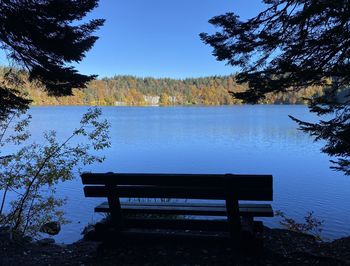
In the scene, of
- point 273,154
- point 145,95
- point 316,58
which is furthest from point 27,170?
point 145,95

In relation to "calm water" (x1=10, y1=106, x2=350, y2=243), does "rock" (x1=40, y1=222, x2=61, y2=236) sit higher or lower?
higher

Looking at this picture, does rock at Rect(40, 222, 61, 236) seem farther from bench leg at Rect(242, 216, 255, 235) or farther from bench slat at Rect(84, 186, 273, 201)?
bench leg at Rect(242, 216, 255, 235)

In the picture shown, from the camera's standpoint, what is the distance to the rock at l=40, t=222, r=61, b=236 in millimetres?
9555

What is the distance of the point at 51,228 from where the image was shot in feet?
32.2

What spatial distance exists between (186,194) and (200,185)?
0.20 metres

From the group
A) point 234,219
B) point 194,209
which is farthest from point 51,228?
point 234,219

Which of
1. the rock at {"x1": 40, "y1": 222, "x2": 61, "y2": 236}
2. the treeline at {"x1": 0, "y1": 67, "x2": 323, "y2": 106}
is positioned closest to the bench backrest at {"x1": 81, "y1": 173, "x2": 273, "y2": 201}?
the rock at {"x1": 40, "y1": 222, "x2": 61, "y2": 236}

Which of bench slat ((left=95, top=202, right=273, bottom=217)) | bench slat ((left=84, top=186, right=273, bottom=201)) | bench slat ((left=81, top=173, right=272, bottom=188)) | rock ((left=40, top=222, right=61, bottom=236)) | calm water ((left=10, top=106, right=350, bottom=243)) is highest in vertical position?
bench slat ((left=81, top=173, right=272, bottom=188))

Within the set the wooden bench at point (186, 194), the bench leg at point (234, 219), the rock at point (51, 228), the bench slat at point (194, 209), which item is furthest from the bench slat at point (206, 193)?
the rock at point (51, 228)

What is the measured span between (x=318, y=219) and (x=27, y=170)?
25.8ft

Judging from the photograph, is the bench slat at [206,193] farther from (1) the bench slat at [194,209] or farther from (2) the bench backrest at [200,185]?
(1) the bench slat at [194,209]

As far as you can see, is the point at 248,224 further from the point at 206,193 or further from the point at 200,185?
the point at 200,185

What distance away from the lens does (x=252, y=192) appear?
15.0 feet

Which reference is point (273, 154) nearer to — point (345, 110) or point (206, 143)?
point (206, 143)
